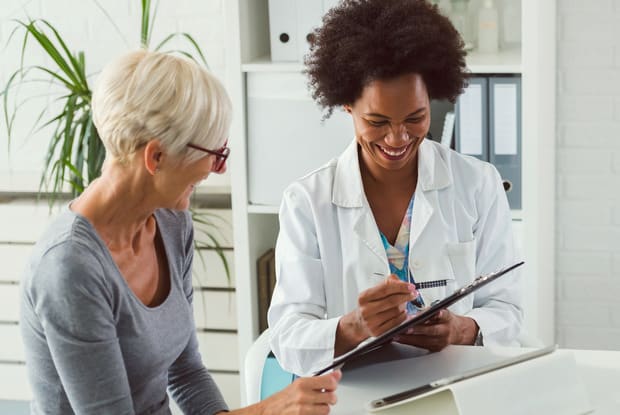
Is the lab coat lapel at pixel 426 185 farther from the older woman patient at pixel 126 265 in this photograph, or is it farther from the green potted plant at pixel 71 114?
the green potted plant at pixel 71 114

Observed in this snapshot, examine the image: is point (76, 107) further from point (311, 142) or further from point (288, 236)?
point (288, 236)

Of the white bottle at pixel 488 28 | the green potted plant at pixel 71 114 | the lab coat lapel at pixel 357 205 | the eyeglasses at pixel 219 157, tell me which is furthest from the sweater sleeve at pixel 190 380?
the white bottle at pixel 488 28

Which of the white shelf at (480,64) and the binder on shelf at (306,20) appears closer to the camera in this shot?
the white shelf at (480,64)

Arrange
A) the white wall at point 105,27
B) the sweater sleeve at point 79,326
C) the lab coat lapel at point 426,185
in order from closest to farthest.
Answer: the sweater sleeve at point 79,326 → the lab coat lapel at point 426,185 → the white wall at point 105,27

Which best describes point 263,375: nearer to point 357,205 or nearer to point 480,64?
point 357,205

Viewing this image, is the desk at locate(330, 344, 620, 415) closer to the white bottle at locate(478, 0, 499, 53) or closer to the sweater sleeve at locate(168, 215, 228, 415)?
the sweater sleeve at locate(168, 215, 228, 415)

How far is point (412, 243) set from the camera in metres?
2.00

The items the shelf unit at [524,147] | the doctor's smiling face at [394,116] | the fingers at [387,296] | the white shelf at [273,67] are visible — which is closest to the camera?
the fingers at [387,296]

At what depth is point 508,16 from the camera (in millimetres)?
2924

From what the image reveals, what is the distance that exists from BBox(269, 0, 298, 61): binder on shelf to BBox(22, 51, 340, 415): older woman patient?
3.75ft

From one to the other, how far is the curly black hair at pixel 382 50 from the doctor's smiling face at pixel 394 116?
21mm

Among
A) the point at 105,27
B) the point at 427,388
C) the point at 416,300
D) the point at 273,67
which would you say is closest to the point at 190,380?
the point at 416,300

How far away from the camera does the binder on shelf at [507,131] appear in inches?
102

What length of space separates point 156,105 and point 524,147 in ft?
4.37
